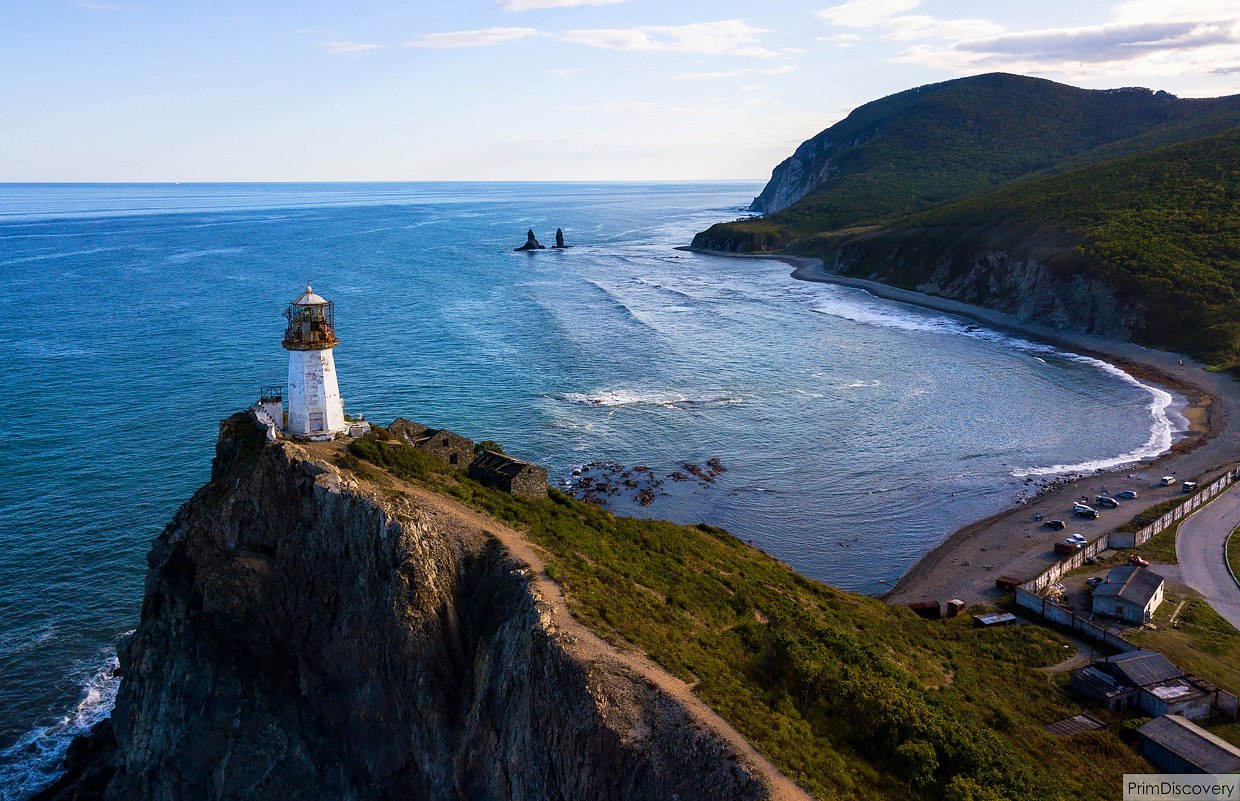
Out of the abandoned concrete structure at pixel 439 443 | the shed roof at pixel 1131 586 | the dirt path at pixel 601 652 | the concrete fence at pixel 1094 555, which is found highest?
the abandoned concrete structure at pixel 439 443

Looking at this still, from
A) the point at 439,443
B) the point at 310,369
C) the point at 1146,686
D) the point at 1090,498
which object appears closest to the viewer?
the point at 1146,686

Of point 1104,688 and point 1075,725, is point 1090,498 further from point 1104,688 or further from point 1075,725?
point 1075,725

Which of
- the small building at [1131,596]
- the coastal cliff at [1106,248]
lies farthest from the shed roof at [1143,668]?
the coastal cliff at [1106,248]

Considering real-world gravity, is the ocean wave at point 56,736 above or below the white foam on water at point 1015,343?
below

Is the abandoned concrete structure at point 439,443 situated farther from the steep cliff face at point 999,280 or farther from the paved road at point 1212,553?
the steep cliff face at point 999,280

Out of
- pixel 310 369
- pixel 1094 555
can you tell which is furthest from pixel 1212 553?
pixel 310 369

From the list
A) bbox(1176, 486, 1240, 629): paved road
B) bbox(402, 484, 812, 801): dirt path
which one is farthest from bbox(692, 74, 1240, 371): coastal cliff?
bbox(402, 484, 812, 801): dirt path

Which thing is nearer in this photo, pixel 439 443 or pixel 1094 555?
pixel 439 443

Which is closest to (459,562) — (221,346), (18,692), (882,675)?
(882,675)
